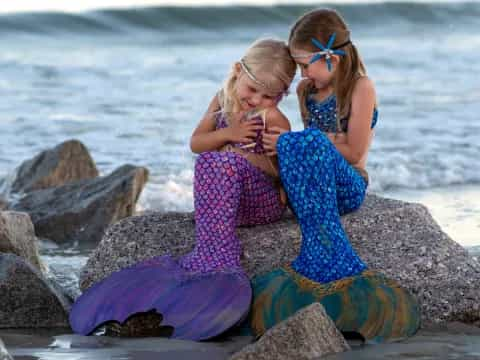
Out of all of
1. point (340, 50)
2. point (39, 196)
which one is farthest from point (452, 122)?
point (340, 50)

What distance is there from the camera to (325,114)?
15.9 ft

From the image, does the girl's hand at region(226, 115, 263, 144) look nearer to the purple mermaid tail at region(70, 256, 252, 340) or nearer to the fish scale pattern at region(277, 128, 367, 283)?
the fish scale pattern at region(277, 128, 367, 283)

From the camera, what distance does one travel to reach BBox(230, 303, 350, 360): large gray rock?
12.2ft

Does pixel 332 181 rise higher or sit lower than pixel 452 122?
higher

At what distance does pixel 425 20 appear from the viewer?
23.3 meters

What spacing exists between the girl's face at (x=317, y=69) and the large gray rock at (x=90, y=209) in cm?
265

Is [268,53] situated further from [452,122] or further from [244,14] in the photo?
[244,14]

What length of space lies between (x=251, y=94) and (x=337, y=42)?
Answer: 17.2 inches

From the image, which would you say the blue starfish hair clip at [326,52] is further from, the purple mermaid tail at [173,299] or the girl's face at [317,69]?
the purple mermaid tail at [173,299]

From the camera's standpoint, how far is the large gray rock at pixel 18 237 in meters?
5.33

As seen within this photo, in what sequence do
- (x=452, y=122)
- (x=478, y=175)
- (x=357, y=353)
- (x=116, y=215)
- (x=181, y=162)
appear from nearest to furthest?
(x=357, y=353), (x=116, y=215), (x=478, y=175), (x=181, y=162), (x=452, y=122)

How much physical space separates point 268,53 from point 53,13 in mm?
16507

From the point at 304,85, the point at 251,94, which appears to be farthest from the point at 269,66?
the point at 304,85

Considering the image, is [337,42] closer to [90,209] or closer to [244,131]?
[244,131]
